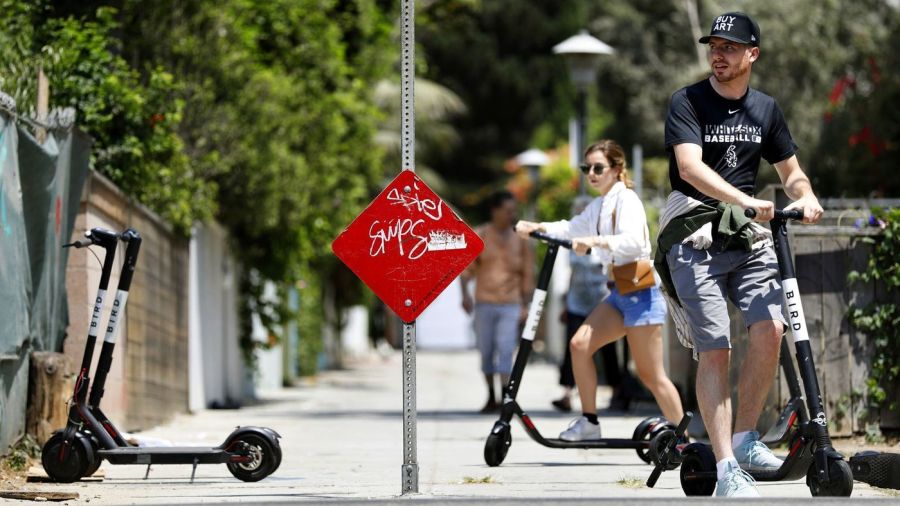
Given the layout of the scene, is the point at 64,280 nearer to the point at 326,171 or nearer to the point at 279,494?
the point at 279,494

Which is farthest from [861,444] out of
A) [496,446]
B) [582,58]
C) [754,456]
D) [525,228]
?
[582,58]

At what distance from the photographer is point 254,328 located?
19047 mm

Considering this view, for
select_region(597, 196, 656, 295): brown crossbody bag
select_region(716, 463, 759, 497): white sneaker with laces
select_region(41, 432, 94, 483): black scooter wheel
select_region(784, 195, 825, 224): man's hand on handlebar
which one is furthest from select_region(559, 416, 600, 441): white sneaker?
select_region(784, 195, 825, 224): man's hand on handlebar

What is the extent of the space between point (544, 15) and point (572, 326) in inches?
1448

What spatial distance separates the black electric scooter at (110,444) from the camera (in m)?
7.79

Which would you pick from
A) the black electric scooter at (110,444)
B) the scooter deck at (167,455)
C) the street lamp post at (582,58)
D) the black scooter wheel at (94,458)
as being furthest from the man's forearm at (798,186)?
the street lamp post at (582,58)

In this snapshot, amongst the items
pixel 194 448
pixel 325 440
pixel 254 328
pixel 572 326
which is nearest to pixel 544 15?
pixel 254 328

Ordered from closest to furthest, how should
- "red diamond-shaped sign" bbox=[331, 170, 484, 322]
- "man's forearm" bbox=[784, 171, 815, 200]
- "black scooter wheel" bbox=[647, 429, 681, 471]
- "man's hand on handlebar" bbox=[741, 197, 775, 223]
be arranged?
"man's hand on handlebar" bbox=[741, 197, 775, 223]
"man's forearm" bbox=[784, 171, 815, 200]
"red diamond-shaped sign" bbox=[331, 170, 484, 322]
"black scooter wheel" bbox=[647, 429, 681, 471]

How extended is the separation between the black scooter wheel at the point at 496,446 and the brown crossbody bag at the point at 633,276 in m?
1.00

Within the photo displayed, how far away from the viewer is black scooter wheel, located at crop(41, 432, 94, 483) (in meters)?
7.79

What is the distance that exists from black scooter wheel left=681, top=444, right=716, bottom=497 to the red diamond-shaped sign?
1.32 m

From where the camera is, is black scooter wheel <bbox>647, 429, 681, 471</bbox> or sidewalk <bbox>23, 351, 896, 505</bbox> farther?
black scooter wheel <bbox>647, 429, 681, 471</bbox>

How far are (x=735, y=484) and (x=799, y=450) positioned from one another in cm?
30

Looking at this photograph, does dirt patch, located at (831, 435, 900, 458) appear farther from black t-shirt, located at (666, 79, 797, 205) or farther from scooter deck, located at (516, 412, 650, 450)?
black t-shirt, located at (666, 79, 797, 205)
